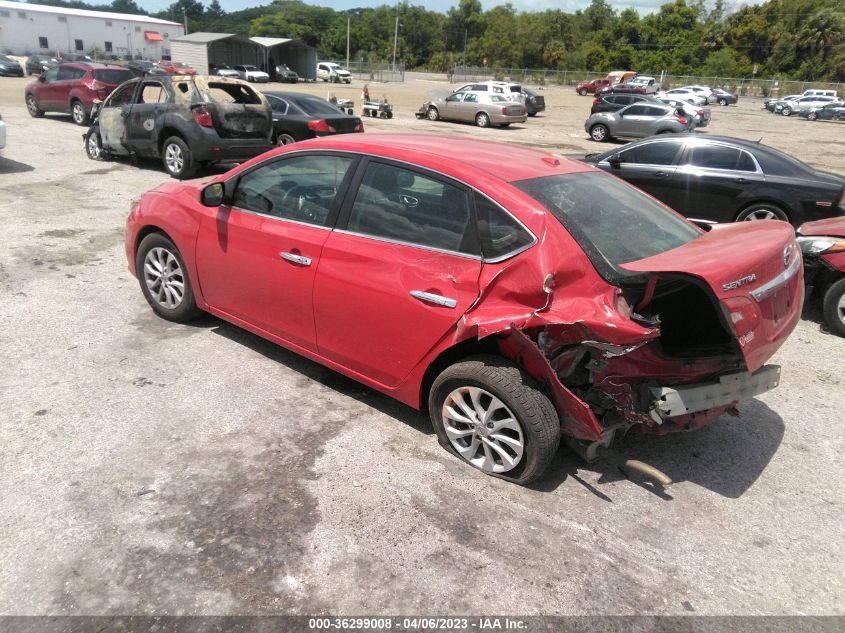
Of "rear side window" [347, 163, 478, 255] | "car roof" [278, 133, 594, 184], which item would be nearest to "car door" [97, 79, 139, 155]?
"car roof" [278, 133, 594, 184]

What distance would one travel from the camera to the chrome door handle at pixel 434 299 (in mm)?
3201

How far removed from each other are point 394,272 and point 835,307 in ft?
14.7

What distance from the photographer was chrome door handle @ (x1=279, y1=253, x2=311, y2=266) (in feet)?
12.5

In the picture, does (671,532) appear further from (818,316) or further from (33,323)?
(33,323)

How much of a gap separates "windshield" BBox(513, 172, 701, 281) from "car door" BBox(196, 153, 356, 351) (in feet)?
4.20

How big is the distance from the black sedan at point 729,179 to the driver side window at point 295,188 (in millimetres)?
5088

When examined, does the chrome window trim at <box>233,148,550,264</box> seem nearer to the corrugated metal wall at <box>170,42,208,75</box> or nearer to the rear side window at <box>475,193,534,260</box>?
the rear side window at <box>475,193,534,260</box>

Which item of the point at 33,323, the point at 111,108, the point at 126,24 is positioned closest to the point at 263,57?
the point at 126,24

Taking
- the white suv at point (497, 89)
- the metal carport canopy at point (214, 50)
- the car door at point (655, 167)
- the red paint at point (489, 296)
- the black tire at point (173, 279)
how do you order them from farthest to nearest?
1. the metal carport canopy at point (214, 50)
2. the white suv at point (497, 89)
3. the car door at point (655, 167)
4. the black tire at point (173, 279)
5. the red paint at point (489, 296)

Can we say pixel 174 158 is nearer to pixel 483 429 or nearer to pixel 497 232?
pixel 497 232

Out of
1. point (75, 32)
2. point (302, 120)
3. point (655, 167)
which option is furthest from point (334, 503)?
point (75, 32)

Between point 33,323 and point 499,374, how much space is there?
4.06 metres

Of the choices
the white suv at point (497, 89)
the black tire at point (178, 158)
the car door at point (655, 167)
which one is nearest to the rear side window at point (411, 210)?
the car door at point (655, 167)

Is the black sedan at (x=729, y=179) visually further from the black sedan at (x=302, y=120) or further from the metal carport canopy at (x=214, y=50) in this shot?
the metal carport canopy at (x=214, y=50)
